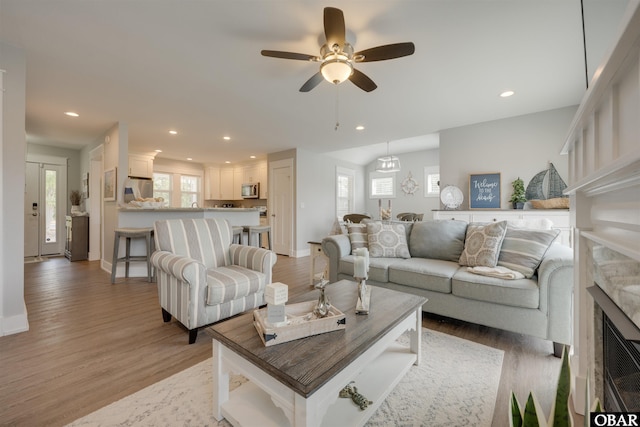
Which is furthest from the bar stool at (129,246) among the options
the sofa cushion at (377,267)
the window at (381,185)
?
the window at (381,185)

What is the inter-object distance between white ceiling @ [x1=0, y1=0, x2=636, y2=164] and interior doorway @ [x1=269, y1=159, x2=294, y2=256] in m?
1.73

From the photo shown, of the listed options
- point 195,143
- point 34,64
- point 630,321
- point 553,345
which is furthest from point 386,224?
point 195,143

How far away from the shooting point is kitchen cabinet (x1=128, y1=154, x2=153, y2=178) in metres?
6.08

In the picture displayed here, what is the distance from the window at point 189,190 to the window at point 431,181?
6685 millimetres

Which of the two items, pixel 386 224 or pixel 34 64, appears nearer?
pixel 34 64

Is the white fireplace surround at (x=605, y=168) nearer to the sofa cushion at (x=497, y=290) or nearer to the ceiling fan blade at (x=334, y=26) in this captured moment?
the sofa cushion at (x=497, y=290)

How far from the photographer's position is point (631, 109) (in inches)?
27.9

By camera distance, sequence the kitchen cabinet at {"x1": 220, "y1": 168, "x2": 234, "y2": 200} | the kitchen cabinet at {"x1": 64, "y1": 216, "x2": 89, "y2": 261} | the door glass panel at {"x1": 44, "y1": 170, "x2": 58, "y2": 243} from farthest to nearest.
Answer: the kitchen cabinet at {"x1": 220, "y1": 168, "x2": 234, "y2": 200} → the door glass panel at {"x1": 44, "y1": 170, "x2": 58, "y2": 243} → the kitchen cabinet at {"x1": 64, "y1": 216, "x2": 89, "y2": 261}

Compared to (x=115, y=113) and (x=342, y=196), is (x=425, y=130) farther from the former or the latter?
(x=115, y=113)

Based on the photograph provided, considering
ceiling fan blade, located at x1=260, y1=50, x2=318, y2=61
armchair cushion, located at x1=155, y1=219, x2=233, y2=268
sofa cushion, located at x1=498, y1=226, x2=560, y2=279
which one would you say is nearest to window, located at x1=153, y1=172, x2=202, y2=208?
A: armchair cushion, located at x1=155, y1=219, x2=233, y2=268

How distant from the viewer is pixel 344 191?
24.8 ft

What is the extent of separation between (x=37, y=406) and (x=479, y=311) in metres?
2.83

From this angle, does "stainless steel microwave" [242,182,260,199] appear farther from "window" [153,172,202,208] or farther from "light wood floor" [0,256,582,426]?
"light wood floor" [0,256,582,426]

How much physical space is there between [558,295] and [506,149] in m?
2.99
